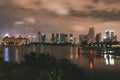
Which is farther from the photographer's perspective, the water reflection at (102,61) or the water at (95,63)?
the water reflection at (102,61)

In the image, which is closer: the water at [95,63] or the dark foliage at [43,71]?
the dark foliage at [43,71]

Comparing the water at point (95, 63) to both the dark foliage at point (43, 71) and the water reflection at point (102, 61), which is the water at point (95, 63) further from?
the dark foliage at point (43, 71)

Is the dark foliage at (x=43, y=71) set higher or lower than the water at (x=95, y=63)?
higher

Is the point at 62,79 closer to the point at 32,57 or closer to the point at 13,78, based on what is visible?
the point at 13,78

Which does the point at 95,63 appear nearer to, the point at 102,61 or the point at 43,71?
the point at 102,61

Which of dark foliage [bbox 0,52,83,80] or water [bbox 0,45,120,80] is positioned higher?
dark foliage [bbox 0,52,83,80]

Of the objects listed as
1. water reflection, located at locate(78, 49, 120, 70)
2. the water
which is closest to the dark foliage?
the water

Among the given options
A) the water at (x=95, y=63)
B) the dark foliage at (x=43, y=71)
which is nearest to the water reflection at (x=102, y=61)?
the water at (x=95, y=63)

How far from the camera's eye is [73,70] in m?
24.2

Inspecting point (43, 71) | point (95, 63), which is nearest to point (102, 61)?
point (95, 63)

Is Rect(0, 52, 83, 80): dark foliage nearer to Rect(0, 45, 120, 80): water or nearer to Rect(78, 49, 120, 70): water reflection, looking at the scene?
Rect(0, 45, 120, 80): water

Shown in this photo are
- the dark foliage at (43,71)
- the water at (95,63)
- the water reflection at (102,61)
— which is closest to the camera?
the dark foliage at (43,71)

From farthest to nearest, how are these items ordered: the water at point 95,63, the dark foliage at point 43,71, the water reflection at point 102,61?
the water reflection at point 102,61, the water at point 95,63, the dark foliage at point 43,71

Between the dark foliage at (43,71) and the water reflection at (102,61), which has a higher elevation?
the dark foliage at (43,71)
